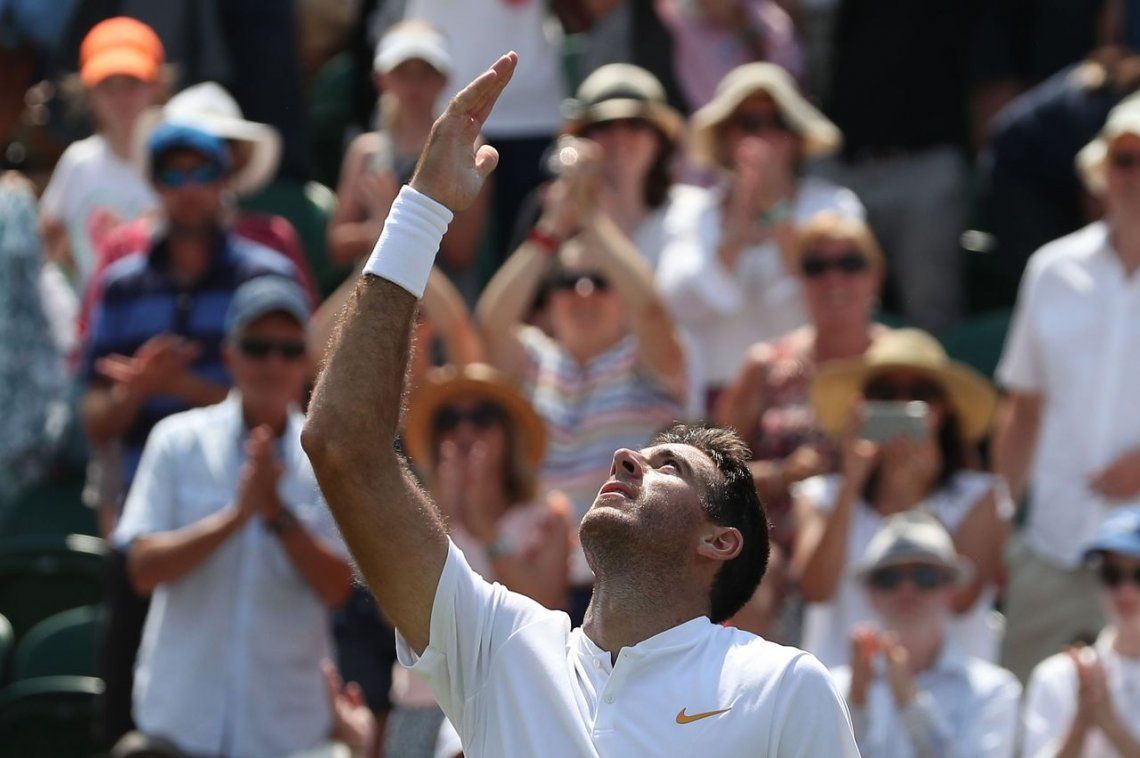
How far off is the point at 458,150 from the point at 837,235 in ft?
13.2

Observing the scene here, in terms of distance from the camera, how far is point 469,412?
7078 millimetres

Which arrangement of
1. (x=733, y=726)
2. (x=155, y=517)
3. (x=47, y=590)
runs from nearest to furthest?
(x=733, y=726) < (x=155, y=517) < (x=47, y=590)

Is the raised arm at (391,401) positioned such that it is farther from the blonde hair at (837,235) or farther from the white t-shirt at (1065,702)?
the blonde hair at (837,235)

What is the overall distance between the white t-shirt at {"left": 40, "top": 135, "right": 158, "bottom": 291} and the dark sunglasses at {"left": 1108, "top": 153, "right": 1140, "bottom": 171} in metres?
3.79

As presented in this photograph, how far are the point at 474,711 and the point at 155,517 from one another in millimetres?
3281

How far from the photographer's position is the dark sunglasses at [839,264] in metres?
7.19

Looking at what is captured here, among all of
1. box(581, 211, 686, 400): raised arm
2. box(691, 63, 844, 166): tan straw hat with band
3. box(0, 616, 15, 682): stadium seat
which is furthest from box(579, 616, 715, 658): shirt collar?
box(691, 63, 844, 166): tan straw hat with band

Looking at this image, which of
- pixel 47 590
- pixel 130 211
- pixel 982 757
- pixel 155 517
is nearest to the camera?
pixel 982 757

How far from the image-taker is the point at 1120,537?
6336 mm

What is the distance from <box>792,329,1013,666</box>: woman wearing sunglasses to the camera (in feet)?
21.8

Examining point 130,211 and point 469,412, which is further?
point 130,211

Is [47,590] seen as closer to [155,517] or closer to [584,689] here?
[155,517]

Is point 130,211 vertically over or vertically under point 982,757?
over

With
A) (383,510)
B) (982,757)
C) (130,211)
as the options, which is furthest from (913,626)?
(130,211)
